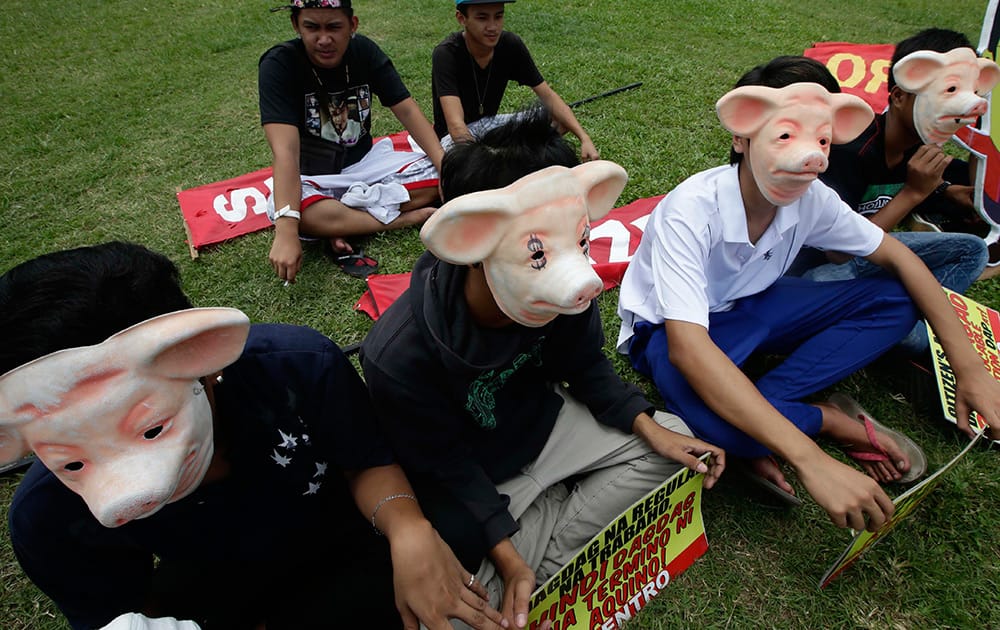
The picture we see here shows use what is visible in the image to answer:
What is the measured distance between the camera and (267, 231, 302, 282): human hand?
7.19 ft

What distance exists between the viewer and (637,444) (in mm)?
1501

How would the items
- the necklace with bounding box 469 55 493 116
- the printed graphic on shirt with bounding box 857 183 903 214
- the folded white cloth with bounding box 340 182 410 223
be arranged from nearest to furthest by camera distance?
the printed graphic on shirt with bounding box 857 183 903 214
the folded white cloth with bounding box 340 182 410 223
the necklace with bounding box 469 55 493 116

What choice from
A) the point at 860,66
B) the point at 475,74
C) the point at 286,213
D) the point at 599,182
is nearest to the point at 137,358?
the point at 599,182


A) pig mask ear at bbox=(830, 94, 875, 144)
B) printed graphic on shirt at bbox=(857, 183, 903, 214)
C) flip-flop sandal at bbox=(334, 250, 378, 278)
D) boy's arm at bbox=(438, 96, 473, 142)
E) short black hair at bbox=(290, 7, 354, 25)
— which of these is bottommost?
flip-flop sandal at bbox=(334, 250, 378, 278)

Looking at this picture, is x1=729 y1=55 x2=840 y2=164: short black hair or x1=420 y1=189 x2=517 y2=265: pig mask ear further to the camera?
x1=729 y1=55 x2=840 y2=164: short black hair

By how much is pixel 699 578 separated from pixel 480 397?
0.78 metres

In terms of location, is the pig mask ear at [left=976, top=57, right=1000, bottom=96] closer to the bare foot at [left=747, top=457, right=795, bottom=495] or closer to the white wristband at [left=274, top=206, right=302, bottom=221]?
the bare foot at [left=747, top=457, right=795, bottom=495]

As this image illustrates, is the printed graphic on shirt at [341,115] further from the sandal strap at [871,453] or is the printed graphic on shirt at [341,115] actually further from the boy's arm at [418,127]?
the sandal strap at [871,453]

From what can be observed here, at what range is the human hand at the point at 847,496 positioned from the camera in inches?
48.6

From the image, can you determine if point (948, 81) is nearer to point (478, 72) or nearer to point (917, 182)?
point (917, 182)

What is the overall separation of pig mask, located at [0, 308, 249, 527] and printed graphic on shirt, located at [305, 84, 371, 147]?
2.13m

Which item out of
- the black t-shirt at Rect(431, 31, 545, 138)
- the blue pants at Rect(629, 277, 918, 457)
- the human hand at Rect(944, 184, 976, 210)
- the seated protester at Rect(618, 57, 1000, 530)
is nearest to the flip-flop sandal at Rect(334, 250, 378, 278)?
the black t-shirt at Rect(431, 31, 545, 138)

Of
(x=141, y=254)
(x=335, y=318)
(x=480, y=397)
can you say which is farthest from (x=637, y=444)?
(x=335, y=318)

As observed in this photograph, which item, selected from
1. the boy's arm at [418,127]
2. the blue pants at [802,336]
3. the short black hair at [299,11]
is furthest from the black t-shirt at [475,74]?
the blue pants at [802,336]
